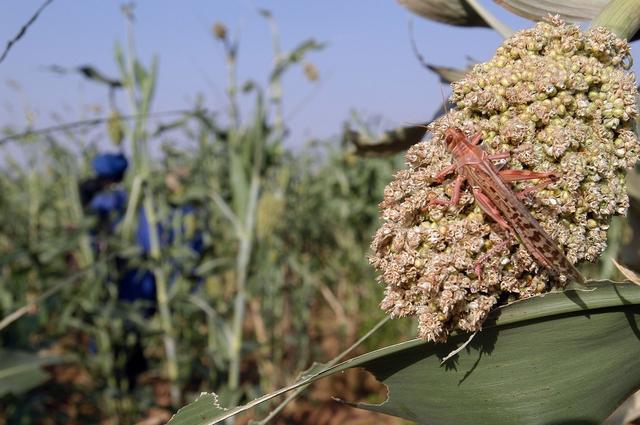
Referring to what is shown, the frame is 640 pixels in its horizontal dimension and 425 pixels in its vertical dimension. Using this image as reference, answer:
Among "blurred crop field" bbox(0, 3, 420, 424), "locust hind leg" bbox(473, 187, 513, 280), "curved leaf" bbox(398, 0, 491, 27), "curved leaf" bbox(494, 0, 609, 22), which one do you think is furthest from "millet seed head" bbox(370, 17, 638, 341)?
"blurred crop field" bbox(0, 3, 420, 424)

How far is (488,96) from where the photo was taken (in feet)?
2.21

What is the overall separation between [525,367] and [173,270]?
3765 mm

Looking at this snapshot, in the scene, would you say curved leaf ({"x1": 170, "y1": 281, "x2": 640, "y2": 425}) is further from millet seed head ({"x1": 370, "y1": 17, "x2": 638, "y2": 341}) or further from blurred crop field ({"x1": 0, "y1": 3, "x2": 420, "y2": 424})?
blurred crop field ({"x1": 0, "y1": 3, "x2": 420, "y2": 424})

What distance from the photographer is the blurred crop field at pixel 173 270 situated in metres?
3.35

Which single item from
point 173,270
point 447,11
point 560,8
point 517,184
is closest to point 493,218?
point 517,184

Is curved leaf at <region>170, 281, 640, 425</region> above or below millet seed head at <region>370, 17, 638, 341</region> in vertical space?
below

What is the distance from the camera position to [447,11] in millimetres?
1180

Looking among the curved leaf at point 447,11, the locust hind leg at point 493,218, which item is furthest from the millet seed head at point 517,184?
the curved leaf at point 447,11

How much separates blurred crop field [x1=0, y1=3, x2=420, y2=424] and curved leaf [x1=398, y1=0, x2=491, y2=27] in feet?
4.86

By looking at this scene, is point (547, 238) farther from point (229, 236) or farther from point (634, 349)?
point (229, 236)

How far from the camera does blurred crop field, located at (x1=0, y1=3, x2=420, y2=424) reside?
335cm

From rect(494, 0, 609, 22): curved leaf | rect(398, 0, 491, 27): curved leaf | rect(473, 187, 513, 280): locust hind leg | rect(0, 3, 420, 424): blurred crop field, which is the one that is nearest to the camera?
rect(473, 187, 513, 280): locust hind leg

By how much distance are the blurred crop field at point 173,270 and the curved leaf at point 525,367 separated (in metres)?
1.56

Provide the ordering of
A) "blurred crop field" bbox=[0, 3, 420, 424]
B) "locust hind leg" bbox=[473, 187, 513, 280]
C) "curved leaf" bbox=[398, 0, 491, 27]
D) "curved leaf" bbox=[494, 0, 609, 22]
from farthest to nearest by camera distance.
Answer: "blurred crop field" bbox=[0, 3, 420, 424] → "curved leaf" bbox=[398, 0, 491, 27] → "curved leaf" bbox=[494, 0, 609, 22] → "locust hind leg" bbox=[473, 187, 513, 280]
